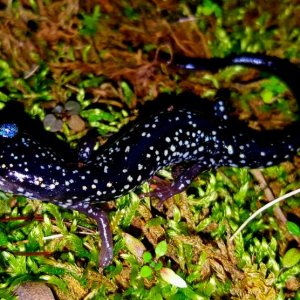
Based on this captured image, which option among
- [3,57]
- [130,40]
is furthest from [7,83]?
[130,40]

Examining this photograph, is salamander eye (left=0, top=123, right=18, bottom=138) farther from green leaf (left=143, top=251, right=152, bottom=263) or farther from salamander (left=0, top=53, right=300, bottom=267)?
green leaf (left=143, top=251, right=152, bottom=263)

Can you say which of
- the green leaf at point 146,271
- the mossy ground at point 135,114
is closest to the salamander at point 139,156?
the mossy ground at point 135,114

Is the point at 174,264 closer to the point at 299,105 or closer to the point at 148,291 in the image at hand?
the point at 148,291

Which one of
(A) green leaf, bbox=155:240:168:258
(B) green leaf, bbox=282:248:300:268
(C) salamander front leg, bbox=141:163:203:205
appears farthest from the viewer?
(C) salamander front leg, bbox=141:163:203:205

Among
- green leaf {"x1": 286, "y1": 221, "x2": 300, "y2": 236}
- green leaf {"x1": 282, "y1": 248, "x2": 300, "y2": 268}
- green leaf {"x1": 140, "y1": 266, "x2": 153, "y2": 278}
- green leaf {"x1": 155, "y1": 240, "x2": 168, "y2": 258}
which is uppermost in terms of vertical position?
green leaf {"x1": 155, "y1": 240, "x2": 168, "y2": 258}

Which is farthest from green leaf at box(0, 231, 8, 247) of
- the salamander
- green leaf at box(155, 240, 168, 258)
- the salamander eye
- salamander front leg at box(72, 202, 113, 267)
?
green leaf at box(155, 240, 168, 258)

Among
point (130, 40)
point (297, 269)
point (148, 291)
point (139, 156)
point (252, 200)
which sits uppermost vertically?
point (130, 40)

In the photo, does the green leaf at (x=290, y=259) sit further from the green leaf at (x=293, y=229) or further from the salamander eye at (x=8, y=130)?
the salamander eye at (x=8, y=130)

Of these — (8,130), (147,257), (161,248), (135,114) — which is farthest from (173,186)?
(8,130)

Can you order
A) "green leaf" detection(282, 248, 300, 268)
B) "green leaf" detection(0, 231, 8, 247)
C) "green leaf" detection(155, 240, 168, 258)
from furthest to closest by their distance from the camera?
"green leaf" detection(282, 248, 300, 268) < "green leaf" detection(155, 240, 168, 258) < "green leaf" detection(0, 231, 8, 247)
